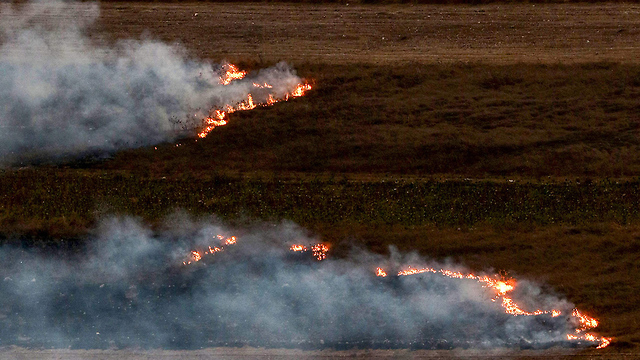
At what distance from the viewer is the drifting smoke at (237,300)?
7777 millimetres

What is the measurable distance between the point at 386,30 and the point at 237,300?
232 inches

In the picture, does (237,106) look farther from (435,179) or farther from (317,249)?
(435,179)

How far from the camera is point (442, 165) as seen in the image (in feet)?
25.5

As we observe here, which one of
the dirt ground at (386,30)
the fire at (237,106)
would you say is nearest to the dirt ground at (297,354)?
the fire at (237,106)

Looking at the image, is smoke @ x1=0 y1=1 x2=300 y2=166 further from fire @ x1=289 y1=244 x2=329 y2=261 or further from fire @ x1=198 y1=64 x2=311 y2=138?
fire @ x1=289 y1=244 x2=329 y2=261

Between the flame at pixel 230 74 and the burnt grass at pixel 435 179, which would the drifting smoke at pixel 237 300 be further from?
the flame at pixel 230 74

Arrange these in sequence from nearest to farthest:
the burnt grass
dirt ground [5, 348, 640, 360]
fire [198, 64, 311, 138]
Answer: the burnt grass < dirt ground [5, 348, 640, 360] < fire [198, 64, 311, 138]

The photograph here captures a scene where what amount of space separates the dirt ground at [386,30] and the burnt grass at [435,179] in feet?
1.34

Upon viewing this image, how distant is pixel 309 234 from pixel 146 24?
5.13 meters

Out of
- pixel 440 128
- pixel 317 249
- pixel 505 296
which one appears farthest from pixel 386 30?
pixel 505 296

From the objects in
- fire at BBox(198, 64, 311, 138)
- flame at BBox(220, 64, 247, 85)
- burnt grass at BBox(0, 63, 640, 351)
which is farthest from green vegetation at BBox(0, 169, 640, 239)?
flame at BBox(220, 64, 247, 85)

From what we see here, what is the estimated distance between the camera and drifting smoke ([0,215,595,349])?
778 centimetres

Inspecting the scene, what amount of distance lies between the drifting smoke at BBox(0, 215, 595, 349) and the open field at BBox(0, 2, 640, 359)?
1.39 feet

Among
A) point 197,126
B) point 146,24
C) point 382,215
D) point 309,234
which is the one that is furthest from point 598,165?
point 146,24
